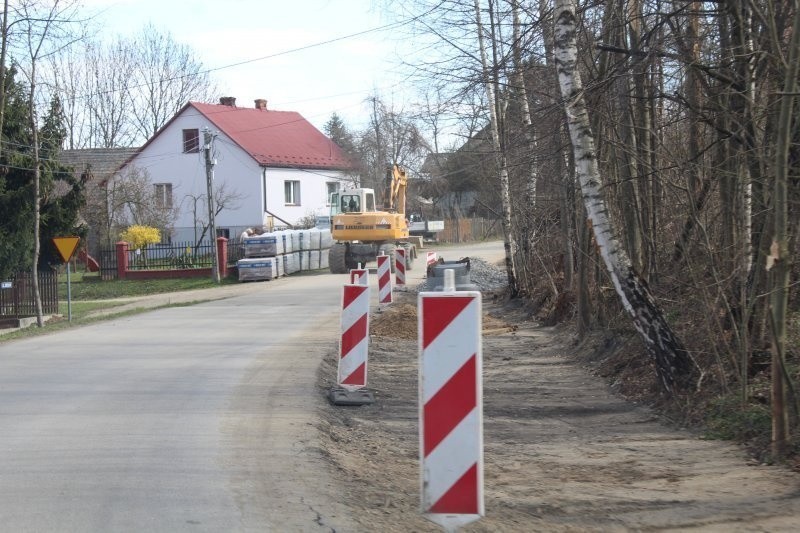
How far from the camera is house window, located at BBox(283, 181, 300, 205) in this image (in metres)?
54.8

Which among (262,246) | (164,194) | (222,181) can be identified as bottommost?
(262,246)

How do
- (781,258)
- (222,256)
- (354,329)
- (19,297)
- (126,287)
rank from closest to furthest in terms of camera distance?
(781,258) < (354,329) < (19,297) < (126,287) < (222,256)

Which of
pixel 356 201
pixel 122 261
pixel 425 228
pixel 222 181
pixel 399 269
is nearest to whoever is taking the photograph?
pixel 399 269

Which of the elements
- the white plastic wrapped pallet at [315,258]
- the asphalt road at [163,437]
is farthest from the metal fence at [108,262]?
the asphalt road at [163,437]

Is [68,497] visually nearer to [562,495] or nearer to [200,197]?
[562,495]

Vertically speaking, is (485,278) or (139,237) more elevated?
(139,237)

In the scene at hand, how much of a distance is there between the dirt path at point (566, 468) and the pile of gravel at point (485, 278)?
15189 mm

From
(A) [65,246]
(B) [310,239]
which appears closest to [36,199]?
(A) [65,246]

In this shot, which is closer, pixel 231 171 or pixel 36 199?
pixel 36 199

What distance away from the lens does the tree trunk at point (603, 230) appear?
8.95 metres

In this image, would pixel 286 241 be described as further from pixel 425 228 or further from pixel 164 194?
pixel 425 228

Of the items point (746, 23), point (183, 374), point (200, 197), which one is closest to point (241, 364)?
point (183, 374)

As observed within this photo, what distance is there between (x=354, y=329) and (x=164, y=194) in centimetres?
4630

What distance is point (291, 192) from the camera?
55.5 m
